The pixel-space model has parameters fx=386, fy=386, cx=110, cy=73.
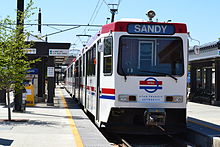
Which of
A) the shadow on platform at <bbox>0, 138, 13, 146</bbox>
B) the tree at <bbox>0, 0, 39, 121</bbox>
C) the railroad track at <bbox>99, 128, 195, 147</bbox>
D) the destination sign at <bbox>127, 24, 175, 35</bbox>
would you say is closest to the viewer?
the shadow on platform at <bbox>0, 138, 13, 146</bbox>

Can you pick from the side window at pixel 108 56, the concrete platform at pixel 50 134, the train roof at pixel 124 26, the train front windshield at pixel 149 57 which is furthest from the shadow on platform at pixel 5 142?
the train roof at pixel 124 26

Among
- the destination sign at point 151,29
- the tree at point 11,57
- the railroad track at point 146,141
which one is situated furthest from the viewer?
the tree at point 11,57

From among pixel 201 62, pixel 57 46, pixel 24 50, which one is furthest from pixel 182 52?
pixel 201 62

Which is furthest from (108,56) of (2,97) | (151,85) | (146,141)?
(2,97)

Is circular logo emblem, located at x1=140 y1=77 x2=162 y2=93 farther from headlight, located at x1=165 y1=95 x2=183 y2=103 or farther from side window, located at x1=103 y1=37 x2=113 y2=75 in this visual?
side window, located at x1=103 y1=37 x2=113 y2=75

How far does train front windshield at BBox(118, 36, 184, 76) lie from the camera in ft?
33.1

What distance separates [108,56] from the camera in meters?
10.4

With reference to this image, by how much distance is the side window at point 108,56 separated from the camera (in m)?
10.3

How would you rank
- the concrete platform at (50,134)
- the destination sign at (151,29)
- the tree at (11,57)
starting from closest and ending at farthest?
the concrete platform at (50,134)
the destination sign at (151,29)
the tree at (11,57)

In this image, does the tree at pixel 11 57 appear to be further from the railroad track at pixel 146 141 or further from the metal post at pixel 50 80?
the metal post at pixel 50 80

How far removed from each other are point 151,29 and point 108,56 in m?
1.36

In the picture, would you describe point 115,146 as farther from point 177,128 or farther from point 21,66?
point 21,66

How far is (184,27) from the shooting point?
10.5 metres

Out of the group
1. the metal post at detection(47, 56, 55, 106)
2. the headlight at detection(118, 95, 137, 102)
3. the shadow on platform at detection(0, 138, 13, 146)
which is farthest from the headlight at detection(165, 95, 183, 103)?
the metal post at detection(47, 56, 55, 106)
